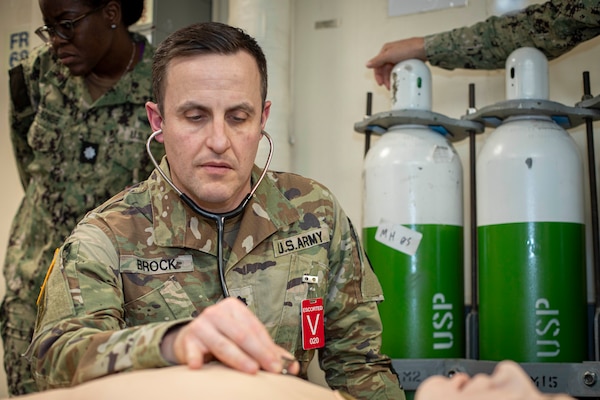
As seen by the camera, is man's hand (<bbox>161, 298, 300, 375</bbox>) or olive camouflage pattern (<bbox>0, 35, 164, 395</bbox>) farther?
olive camouflage pattern (<bbox>0, 35, 164, 395</bbox>)

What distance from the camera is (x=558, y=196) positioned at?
1997 mm

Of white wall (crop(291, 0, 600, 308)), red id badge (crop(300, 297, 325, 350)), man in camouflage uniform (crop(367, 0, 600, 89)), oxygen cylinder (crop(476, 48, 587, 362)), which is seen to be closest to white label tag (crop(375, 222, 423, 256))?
oxygen cylinder (crop(476, 48, 587, 362))

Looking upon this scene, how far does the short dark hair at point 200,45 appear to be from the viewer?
56.0 inches

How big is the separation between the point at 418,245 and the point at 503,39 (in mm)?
662

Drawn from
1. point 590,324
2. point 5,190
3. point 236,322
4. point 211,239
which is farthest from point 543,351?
point 5,190

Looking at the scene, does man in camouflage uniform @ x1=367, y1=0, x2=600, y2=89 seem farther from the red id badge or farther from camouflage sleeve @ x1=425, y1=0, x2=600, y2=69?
the red id badge

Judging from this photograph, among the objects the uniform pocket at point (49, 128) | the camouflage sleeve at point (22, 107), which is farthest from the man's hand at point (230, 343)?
the camouflage sleeve at point (22, 107)

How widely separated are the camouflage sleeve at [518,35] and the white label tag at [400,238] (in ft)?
1.82

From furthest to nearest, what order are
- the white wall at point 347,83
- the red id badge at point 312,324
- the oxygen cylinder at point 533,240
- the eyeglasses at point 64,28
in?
the white wall at point 347,83 < the eyeglasses at point 64,28 < the oxygen cylinder at point 533,240 < the red id badge at point 312,324

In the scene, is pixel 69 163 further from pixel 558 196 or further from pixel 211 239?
pixel 558 196

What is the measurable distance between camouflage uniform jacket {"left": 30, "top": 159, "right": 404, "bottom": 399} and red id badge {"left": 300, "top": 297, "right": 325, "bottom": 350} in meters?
0.02

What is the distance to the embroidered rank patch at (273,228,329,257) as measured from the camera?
1.53m

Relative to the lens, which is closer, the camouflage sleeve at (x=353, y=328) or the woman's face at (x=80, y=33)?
the camouflage sleeve at (x=353, y=328)

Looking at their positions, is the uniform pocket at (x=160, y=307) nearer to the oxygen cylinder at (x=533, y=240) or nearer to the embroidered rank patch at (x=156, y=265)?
the embroidered rank patch at (x=156, y=265)
